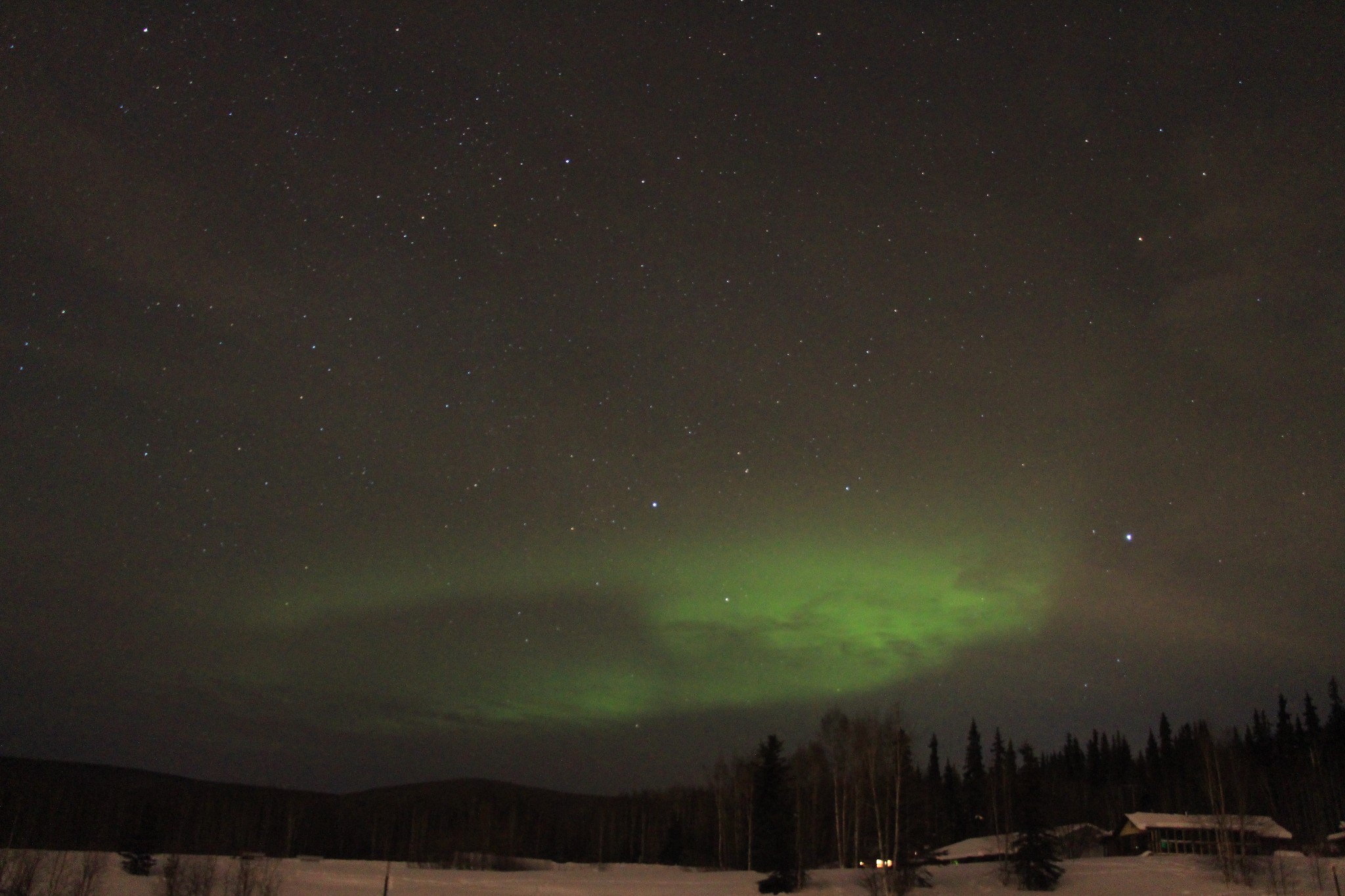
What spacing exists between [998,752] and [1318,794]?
28.5 meters

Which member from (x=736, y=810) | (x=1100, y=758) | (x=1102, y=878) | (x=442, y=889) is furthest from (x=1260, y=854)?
(x=1100, y=758)

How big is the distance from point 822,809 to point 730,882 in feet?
92.8

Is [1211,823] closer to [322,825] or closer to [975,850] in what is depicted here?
[975,850]

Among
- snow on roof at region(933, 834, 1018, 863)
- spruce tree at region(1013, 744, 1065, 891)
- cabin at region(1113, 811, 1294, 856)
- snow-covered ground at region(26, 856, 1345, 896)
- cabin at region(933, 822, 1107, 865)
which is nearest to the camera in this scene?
snow-covered ground at region(26, 856, 1345, 896)

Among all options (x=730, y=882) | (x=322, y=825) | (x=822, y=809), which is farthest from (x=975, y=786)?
(x=322, y=825)

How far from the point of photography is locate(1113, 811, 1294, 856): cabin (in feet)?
209

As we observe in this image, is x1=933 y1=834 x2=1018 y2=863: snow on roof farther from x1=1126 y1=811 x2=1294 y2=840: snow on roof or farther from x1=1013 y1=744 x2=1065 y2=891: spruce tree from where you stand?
x1=1013 y1=744 x2=1065 y2=891: spruce tree

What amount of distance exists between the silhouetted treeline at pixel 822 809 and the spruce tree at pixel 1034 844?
0.98 metres

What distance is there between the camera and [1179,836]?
2744 inches

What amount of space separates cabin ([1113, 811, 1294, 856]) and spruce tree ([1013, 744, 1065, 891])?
1703 centimetres

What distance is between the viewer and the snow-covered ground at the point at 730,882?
4653 cm

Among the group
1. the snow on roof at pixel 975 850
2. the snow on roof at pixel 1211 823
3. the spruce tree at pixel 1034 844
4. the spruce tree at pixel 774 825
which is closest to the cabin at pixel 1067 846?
the snow on roof at pixel 975 850

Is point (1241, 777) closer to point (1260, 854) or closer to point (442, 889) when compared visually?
point (1260, 854)

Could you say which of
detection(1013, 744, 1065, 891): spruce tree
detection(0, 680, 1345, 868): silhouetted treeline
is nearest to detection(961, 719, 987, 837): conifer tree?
detection(0, 680, 1345, 868): silhouetted treeline
